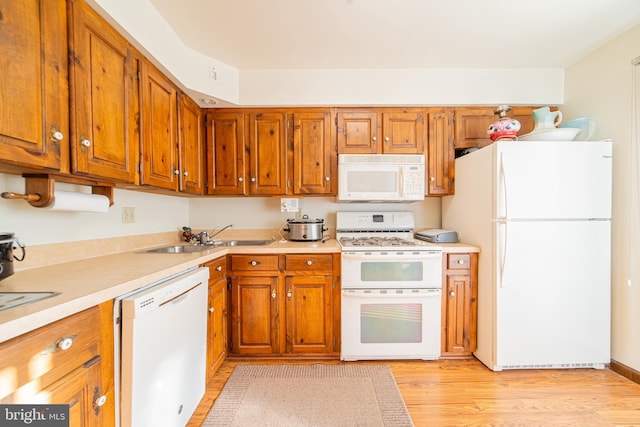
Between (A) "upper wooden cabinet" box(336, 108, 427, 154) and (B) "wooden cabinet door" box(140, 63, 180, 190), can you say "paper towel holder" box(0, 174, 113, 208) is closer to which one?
(B) "wooden cabinet door" box(140, 63, 180, 190)

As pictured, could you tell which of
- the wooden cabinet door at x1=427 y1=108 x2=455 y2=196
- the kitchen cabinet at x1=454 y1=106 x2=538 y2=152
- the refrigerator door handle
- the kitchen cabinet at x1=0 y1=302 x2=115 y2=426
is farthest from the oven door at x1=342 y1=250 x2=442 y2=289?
the kitchen cabinet at x1=0 y1=302 x2=115 y2=426

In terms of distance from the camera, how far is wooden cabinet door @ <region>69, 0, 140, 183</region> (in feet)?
3.84

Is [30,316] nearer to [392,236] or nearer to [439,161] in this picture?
[392,236]

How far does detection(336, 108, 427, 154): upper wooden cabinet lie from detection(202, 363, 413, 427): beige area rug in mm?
1849

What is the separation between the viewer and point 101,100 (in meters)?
1.31

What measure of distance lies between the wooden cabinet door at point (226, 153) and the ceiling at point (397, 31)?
0.49 meters

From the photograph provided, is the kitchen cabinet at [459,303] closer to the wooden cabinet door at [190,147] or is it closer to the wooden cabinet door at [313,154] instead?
the wooden cabinet door at [313,154]

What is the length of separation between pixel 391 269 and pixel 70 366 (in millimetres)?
1853

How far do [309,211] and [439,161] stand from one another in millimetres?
1349

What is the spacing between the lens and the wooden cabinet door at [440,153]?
2.46 m

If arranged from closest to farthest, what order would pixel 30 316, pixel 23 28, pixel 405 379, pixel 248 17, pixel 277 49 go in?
pixel 30 316 < pixel 23 28 < pixel 248 17 < pixel 405 379 < pixel 277 49

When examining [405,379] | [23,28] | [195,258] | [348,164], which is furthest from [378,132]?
[23,28]

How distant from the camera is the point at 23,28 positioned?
0.96 m

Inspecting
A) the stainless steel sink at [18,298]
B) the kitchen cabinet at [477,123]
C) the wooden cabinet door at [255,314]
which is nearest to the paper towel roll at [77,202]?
the stainless steel sink at [18,298]
